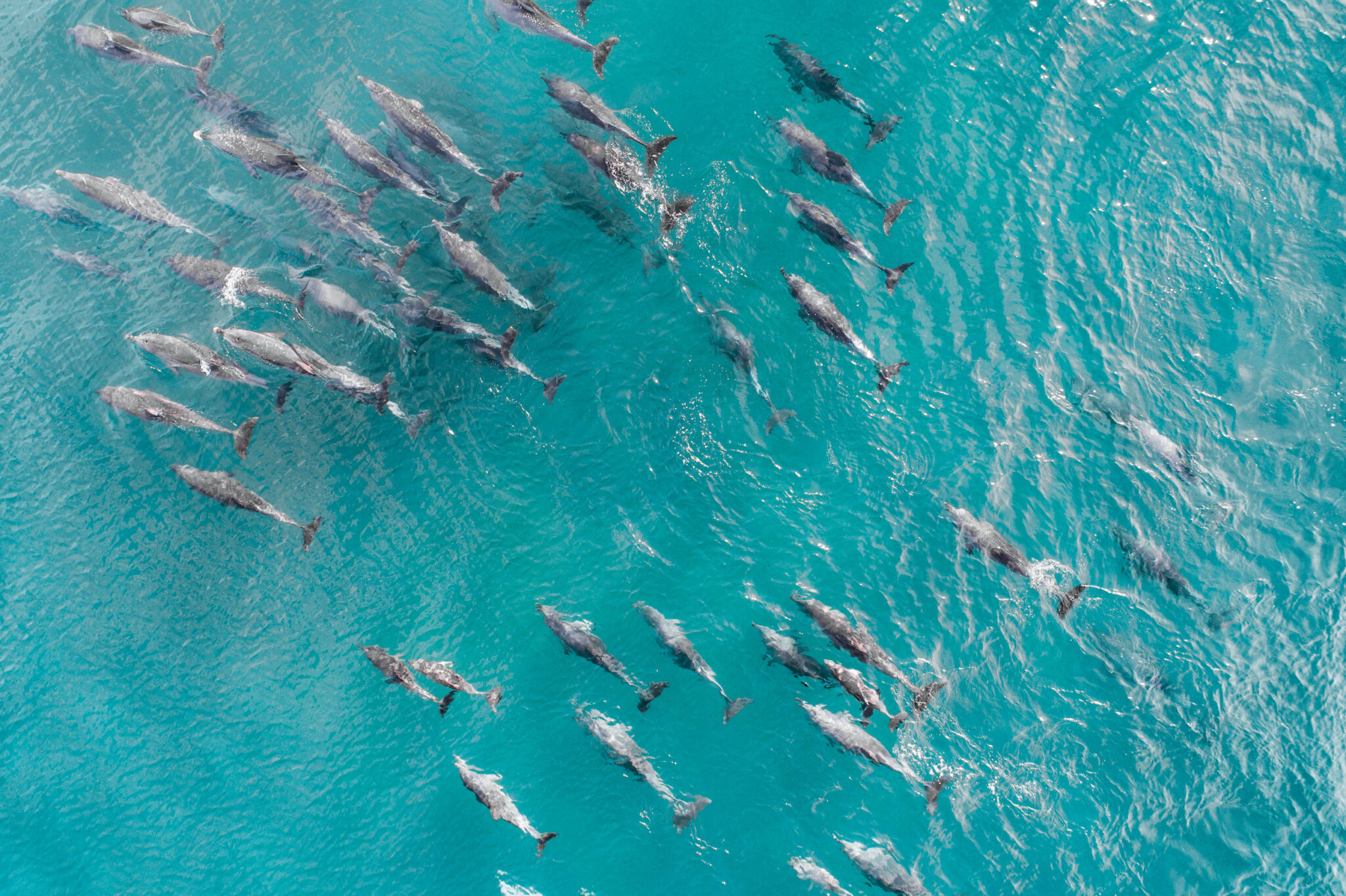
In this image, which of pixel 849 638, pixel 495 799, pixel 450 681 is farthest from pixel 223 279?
pixel 849 638

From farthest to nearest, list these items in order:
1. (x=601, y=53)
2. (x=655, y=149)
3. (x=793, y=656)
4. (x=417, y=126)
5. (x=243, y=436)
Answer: (x=793, y=656)
(x=601, y=53)
(x=655, y=149)
(x=417, y=126)
(x=243, y=436)

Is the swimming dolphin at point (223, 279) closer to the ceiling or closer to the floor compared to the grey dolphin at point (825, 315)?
closer to the floor

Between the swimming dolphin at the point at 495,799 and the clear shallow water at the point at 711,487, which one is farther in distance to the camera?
the clear shallow water at the point at 711,487

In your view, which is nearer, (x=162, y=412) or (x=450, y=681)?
(x=162, y=412)

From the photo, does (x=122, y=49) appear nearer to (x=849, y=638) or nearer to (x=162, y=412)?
(x=162, y=412)

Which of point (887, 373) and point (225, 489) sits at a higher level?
Result: point (887, 373)

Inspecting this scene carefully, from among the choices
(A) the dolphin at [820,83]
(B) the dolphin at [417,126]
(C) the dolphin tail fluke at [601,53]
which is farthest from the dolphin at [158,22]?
(A) the dolphin at [820,83]

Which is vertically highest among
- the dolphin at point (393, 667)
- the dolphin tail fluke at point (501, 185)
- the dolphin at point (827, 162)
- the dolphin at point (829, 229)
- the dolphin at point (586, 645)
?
the dolphin at point (827, 162)

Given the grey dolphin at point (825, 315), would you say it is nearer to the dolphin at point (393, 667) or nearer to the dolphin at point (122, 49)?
the dolphin at point (393, 667)
